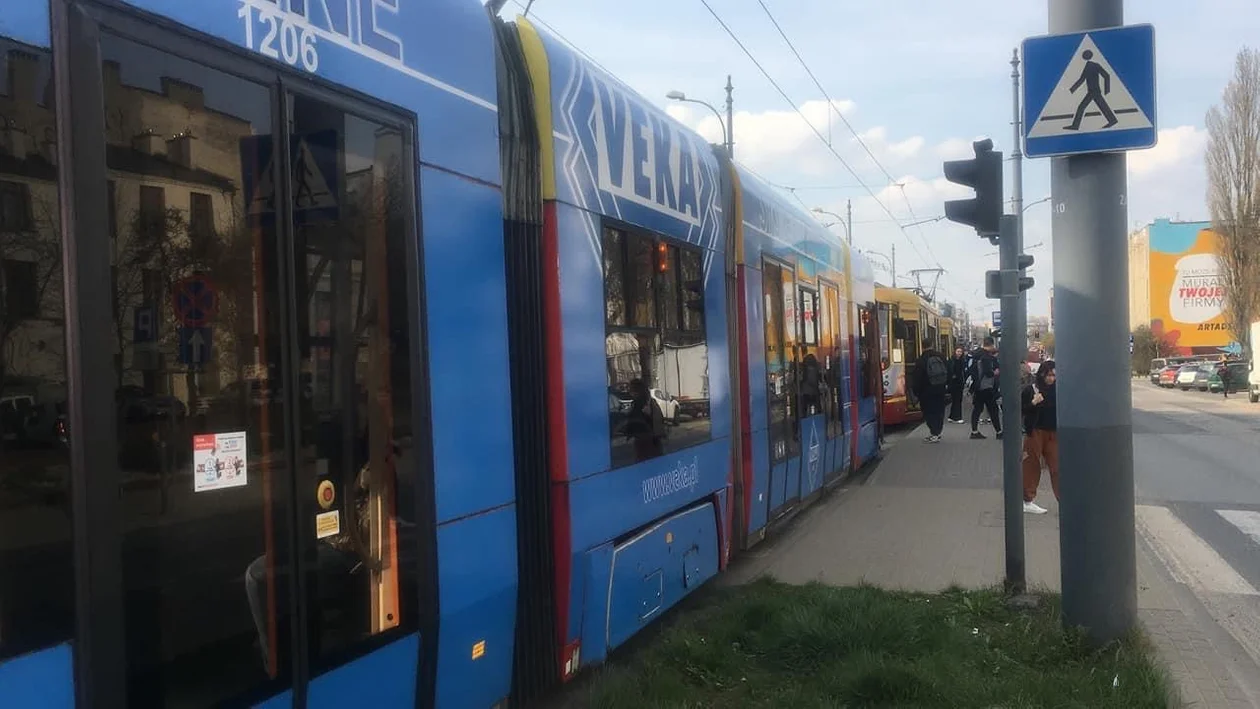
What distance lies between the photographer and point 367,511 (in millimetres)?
3115

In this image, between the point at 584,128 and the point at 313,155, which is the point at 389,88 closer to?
the point at 313,155

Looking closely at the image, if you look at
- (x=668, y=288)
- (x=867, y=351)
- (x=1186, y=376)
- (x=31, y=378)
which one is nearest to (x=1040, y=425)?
(x=867, y=351)

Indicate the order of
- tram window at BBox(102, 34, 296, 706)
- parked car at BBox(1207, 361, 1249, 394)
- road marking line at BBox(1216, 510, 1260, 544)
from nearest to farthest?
tram window at BBox(102, 34, 296, 706) → road marking line at BBox(1216, 510, 1260, 544) → parked car at BBox(1207, 361, 1249, 394)

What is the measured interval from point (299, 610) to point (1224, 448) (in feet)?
60.3

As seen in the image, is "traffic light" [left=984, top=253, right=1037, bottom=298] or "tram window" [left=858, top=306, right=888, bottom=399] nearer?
"traffic light" [left=984, top=253, right=1037, bottom=298]

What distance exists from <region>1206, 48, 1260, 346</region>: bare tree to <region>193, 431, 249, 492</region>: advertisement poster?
51473mm

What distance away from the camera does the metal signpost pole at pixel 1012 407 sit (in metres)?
6.78

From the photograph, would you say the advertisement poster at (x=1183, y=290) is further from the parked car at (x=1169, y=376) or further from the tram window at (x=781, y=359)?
the tram window at (x=781, y=359)

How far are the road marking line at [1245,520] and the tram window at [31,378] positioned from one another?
9.93m

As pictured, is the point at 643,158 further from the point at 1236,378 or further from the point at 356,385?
the point at 1236,378

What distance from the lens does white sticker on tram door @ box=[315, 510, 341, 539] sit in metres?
2.89

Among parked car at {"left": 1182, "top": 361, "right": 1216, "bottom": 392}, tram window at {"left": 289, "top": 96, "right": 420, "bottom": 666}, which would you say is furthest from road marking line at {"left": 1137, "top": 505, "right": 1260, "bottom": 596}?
parked car at {"left": 1182, "top": 361, "right": 1216, "bottom": 392}

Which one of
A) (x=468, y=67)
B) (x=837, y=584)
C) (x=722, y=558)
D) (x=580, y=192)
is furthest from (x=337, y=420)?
(x=837, y=584)

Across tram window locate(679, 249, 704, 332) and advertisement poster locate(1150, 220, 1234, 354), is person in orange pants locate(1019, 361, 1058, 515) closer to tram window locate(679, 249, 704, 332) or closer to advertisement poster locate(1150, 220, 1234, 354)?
tram window locate(679, 249, 704, 332)
